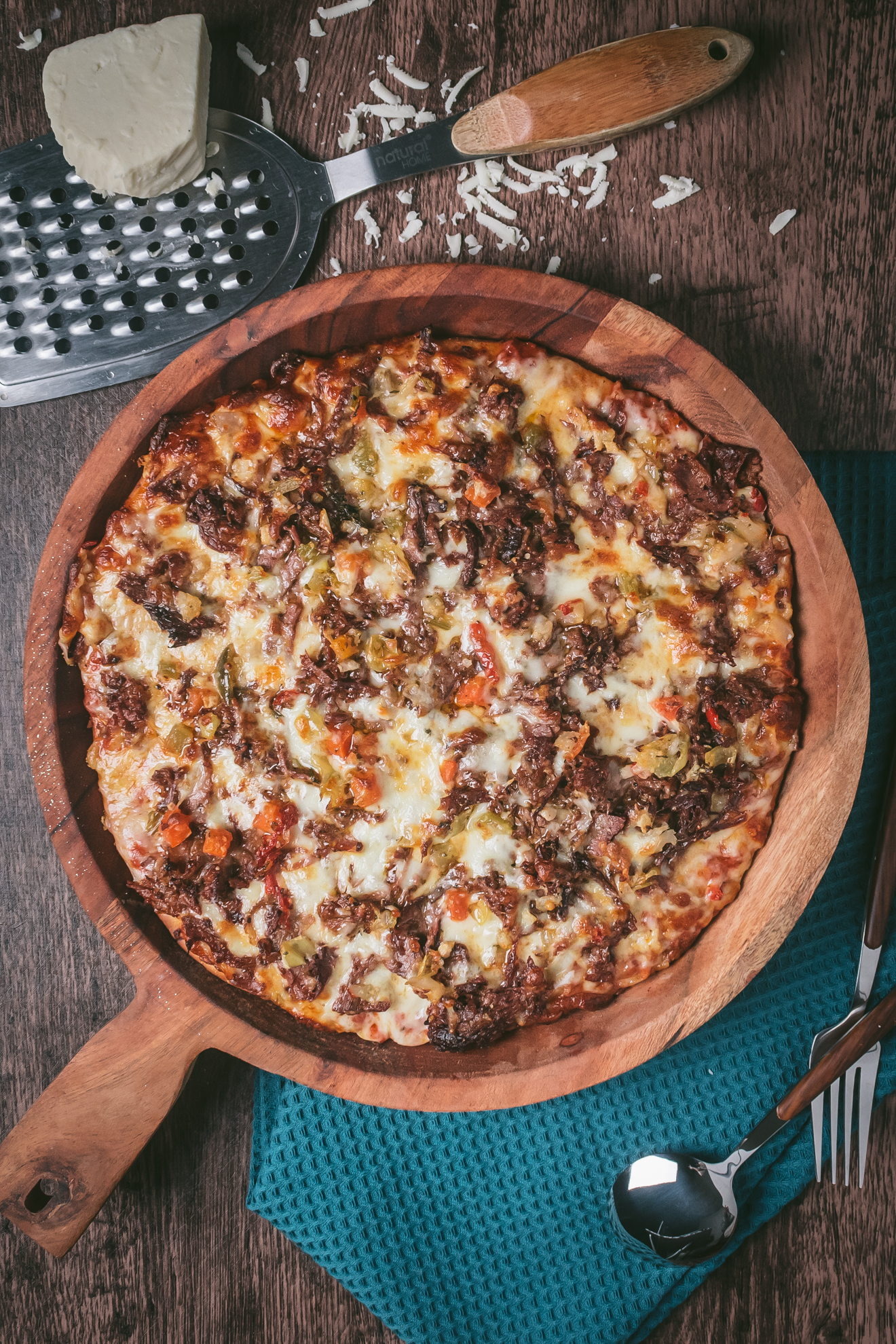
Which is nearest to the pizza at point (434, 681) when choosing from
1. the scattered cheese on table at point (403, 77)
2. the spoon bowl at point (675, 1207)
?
the spoon bowl at point (675, 1207)

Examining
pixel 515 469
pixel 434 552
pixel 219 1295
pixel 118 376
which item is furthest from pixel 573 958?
pixel 118 376

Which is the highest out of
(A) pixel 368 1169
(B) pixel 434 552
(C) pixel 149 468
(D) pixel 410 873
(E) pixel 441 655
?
(C) pixel 149 468

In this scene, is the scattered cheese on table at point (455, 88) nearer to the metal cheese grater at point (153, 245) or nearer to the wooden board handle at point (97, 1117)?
the metal cheese grater at point (153, 245)

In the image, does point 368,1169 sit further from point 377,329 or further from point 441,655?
point 377,329

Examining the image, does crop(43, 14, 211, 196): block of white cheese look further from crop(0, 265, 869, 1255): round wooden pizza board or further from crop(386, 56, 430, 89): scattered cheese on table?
crop(0, 265, 869, 1255): round wooden pizza board

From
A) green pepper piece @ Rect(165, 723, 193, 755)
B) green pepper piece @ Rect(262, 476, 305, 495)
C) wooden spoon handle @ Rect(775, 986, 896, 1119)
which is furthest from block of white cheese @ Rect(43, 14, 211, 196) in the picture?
wooden spoon handle @ Rect(775, 986, 896, 1119)

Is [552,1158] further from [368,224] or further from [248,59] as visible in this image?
[248,59]
